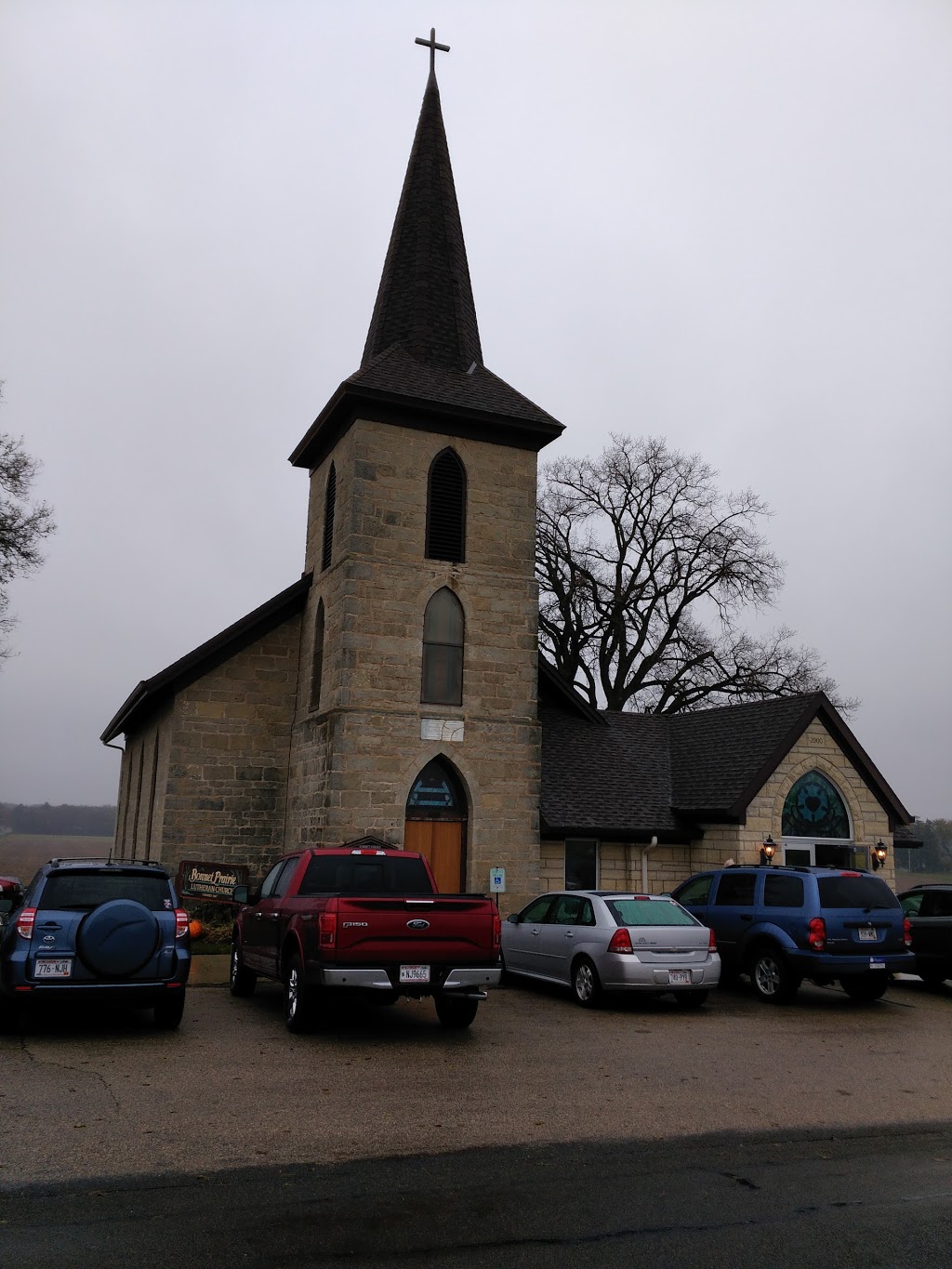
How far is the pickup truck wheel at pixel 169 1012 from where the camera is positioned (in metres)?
10.2

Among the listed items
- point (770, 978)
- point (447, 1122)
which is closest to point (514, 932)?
point (770, 978)

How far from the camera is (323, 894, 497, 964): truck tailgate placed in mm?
9875

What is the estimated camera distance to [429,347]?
21.9m

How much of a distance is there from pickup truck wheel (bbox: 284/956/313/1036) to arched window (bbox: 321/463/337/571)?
11.2 meters

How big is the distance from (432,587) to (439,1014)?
955 cm

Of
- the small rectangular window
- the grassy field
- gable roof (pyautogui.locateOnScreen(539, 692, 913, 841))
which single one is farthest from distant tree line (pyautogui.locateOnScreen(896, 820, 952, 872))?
the small rectangular window

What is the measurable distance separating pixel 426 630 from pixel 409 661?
0.77 meters

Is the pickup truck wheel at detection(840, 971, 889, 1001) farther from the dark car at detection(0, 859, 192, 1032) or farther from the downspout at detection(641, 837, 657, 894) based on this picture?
the dark car at detection(0, 859, 192, 1032)

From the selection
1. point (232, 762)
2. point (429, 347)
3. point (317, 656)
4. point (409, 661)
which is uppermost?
point (429, 347)

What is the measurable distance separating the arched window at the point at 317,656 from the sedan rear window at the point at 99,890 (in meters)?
9.27

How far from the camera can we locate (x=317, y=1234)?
498 cm

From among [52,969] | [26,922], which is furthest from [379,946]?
[26,922]

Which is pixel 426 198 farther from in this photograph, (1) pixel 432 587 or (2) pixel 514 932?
(2) pixel 514 932

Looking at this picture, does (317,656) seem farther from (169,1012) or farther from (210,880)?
(169,1012)
